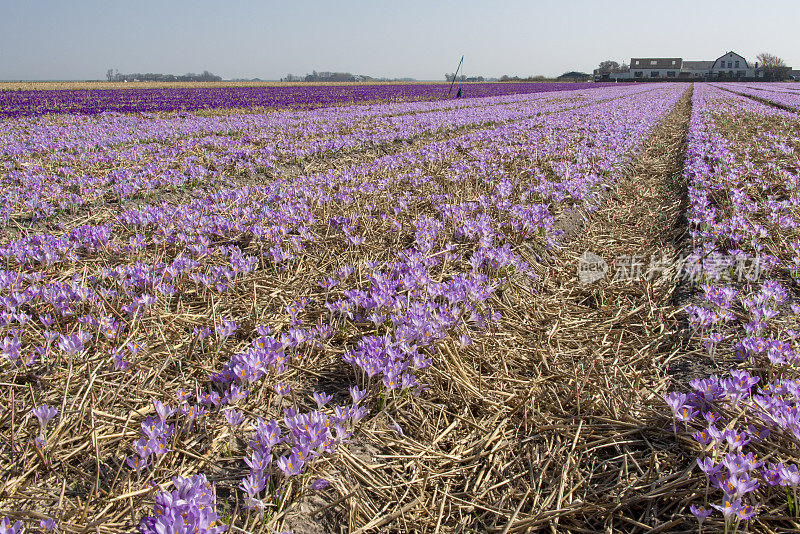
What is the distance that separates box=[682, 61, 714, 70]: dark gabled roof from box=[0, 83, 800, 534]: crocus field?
465 feet

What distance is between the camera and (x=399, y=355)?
2414mm

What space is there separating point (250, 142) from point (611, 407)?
11177mm

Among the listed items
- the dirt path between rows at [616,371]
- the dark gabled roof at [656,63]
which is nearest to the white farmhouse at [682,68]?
the dark gabled roof at [656,63]

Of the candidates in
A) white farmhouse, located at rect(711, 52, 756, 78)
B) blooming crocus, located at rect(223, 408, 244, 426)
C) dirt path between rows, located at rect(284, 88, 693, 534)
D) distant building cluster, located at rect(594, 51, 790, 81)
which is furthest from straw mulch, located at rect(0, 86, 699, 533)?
white farmhouse, located at rect(711, 52, 756, 78)

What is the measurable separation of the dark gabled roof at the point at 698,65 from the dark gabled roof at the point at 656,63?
5.02m

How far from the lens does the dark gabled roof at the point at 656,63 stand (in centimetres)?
11162

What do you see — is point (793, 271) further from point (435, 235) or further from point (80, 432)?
point (80, 432)

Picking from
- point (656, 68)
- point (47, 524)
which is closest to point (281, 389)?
point (47, 524)

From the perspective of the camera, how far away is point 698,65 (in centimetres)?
11812

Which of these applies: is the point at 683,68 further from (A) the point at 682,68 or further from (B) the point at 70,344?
(B) the point at 70,344

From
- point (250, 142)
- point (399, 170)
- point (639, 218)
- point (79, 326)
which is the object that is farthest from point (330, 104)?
point (79, 326)

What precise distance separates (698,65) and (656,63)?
15436mm

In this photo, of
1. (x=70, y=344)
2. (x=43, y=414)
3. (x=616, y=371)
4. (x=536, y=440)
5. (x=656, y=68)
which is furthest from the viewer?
(x=656, y=68)

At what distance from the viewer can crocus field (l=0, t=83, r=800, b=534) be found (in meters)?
1.79
